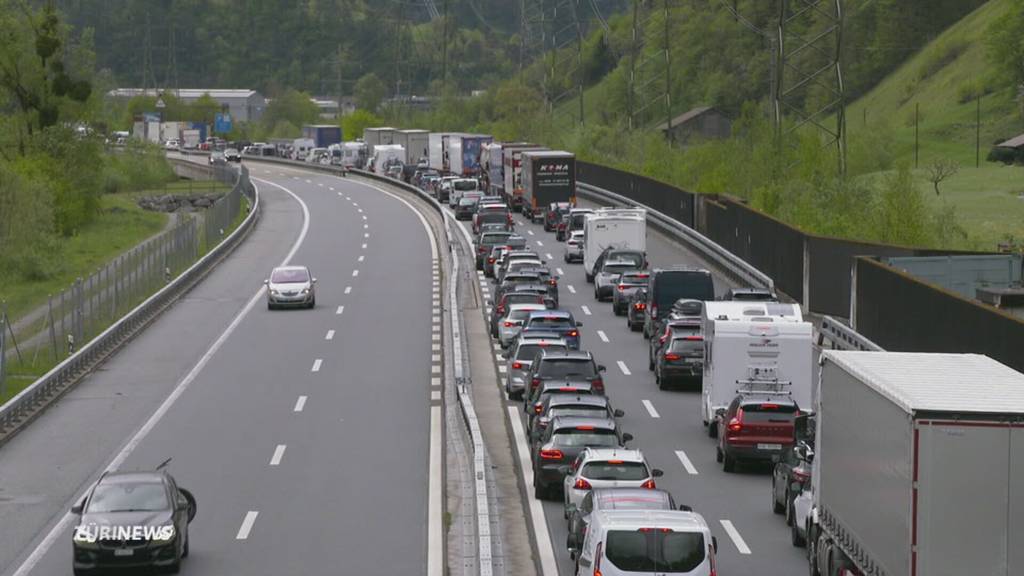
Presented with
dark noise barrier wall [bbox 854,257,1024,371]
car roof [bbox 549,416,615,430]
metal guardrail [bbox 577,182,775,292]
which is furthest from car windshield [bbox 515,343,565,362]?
metal guardrail [bbox 577,182,775,292]

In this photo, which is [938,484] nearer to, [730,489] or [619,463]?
[619,463]

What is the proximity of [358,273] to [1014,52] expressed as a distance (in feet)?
225

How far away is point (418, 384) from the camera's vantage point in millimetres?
40875

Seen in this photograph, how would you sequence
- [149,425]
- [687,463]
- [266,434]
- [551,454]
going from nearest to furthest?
[551,454]
[687,463]
[266,434]
[149,425]

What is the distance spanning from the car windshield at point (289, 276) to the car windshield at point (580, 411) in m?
26.9

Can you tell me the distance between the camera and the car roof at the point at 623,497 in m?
21.9

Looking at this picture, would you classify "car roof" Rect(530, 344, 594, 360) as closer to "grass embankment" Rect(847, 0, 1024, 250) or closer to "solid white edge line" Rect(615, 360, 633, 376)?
"solid white edge line" Rect(615, 360, 633, 376)

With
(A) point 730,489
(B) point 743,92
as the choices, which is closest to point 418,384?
(A) point 730,489

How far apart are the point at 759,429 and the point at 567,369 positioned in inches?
268

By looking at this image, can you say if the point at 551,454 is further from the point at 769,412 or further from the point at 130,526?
the point at 130,526

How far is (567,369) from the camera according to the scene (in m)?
35.6

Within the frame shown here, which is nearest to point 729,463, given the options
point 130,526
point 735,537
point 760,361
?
point 760,361

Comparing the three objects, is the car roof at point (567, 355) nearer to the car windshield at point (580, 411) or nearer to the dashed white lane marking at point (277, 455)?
the car windshield at point (580, 411)

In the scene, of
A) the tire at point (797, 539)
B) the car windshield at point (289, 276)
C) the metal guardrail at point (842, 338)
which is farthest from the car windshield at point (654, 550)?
the car windshield at point (289, 276)
